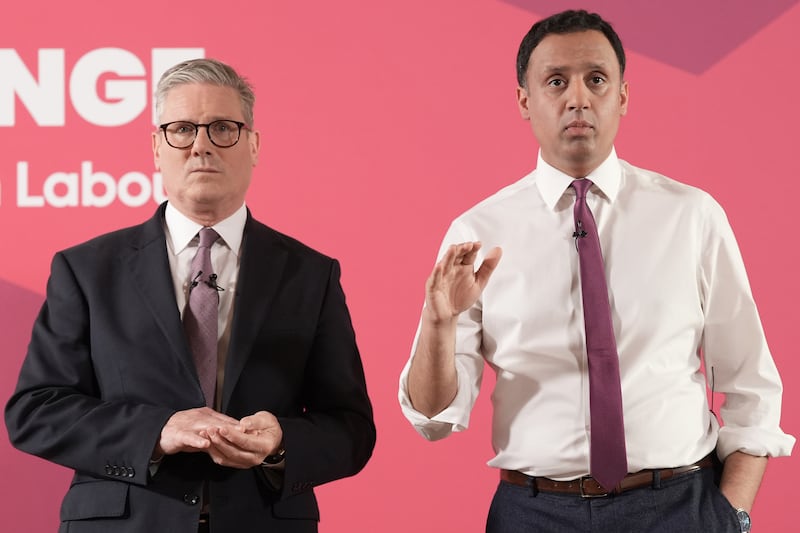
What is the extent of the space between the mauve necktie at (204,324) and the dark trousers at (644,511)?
717mm

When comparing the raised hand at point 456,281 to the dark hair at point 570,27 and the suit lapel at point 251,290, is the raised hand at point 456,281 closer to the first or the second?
the suit lapel at point 251,290

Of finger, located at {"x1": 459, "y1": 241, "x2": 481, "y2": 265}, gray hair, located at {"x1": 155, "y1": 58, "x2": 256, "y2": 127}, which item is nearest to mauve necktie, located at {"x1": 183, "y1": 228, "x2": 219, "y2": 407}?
gray hair, located at {"x1": 155, "y1": 58, "x2": 256, "y2": 127}

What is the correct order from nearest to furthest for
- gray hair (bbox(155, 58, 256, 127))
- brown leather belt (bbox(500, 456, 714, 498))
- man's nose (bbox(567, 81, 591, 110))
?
brown leather belt (bbox(500, 456, 714, 498)) → man's nose (bbox(567, 81, 591, 110)) → gray hair (bbox(155, 58, 256, 127))

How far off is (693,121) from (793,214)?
45 cm

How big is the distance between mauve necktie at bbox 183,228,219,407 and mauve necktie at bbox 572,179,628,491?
787mm

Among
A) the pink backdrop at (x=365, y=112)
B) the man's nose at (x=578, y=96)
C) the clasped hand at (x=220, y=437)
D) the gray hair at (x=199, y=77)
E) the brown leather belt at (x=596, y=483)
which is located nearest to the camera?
the clasped hand at (x=220, y=437)

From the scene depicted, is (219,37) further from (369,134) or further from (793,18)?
(793,18)

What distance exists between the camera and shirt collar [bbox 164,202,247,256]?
7.92 ft

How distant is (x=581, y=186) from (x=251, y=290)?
75 cm

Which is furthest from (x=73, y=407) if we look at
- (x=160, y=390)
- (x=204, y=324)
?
(x=204, y=324)

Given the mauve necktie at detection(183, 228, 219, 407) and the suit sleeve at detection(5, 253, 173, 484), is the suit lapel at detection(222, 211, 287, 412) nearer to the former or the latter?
the mauve necktie at detection(183, 228, 219, 407)

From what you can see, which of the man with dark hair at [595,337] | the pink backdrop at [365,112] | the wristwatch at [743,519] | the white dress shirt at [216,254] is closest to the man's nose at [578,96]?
the man with dark hair at [595,337]

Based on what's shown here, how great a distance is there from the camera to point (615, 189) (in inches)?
94.6

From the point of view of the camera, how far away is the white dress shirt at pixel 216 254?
2354 millimetres
